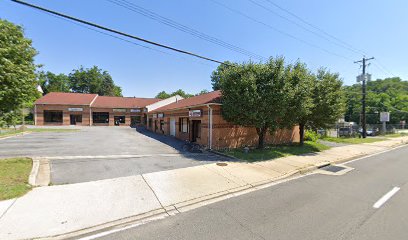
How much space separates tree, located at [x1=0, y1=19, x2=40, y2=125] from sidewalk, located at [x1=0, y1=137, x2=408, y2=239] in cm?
378

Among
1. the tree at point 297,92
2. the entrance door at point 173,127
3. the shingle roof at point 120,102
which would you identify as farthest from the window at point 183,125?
the shingle roof at point 120,102

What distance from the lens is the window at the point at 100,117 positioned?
40.4 metres

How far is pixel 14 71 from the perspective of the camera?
7.31 meters

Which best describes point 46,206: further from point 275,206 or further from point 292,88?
point 292,88

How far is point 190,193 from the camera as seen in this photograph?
6.52 metres

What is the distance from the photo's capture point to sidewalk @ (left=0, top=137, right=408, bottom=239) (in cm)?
442

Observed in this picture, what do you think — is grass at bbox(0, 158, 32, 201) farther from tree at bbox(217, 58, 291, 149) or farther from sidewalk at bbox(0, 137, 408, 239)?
tree at bbox(217, 58, 291, 149)

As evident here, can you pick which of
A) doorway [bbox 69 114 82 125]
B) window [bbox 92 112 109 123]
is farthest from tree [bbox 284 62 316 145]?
doorway [bbox 69 114 82 125]

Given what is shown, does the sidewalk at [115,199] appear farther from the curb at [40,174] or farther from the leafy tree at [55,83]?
the leafy tree at [55,83]

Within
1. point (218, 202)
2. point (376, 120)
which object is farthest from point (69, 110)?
point (376, 120)

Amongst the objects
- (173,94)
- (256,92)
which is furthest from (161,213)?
(173,94)

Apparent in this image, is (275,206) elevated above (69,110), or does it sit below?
below

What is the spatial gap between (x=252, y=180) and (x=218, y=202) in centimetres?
255

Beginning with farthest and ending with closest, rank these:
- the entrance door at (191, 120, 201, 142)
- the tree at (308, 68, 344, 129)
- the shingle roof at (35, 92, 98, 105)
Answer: the shingle roof at (35, 92, 98, 105), the entrance door at (191, 120, 201, 142), the tree at (308, 68, 344, 129)
